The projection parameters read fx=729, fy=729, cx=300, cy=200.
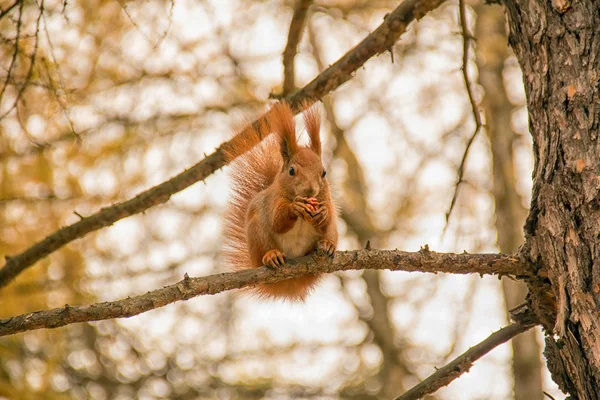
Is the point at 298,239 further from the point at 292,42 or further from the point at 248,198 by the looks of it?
the point at 292,42

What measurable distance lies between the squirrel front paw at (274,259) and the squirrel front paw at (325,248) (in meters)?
0.13

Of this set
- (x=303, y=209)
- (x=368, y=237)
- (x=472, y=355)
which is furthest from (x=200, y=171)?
(x=368, y=237)

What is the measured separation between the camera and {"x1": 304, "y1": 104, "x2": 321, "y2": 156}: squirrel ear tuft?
2840mm

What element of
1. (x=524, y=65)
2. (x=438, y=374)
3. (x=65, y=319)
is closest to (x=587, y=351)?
(x=438, y=374)

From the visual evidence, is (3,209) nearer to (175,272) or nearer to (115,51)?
(115,51)

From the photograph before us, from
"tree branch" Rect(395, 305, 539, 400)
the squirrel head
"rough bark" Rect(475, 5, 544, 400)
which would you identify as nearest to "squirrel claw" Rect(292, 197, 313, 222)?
the squirrel head

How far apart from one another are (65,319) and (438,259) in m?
0.99

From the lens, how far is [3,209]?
4109 millimetres

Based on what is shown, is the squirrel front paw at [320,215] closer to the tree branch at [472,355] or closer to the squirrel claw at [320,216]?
the squirrel claw at [320,216]

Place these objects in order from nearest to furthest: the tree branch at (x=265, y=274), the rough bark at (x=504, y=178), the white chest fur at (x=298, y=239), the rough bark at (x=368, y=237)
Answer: the tree branch at (x=265, y=274) → the white chest fur at (x=298, y=239) → the rough bark at (x=504, y=178) → the rough bark at (x=368, y=237)

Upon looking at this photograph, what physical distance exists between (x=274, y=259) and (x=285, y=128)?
0.61 m

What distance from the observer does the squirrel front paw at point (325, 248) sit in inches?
87.9

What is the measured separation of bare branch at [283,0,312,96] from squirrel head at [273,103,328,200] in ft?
0.76

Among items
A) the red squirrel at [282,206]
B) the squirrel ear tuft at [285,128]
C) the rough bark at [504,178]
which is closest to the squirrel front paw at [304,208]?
the red squirrel at [282,206]
